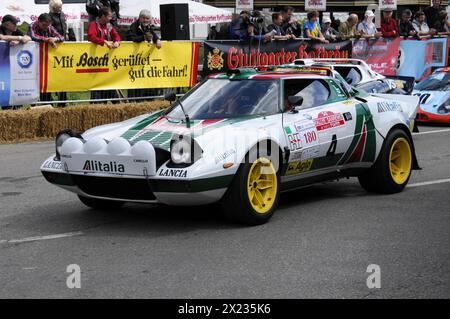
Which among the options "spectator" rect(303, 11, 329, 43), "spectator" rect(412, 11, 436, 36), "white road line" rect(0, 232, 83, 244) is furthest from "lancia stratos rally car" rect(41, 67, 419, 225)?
"spectator" rect(412, 11, 436, 36)

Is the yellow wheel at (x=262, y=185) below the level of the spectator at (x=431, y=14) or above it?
below

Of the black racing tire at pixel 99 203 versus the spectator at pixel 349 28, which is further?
the spectator at pixel 349 28

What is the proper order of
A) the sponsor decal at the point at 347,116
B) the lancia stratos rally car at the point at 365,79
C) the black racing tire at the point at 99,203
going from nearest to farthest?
the black racing tire at the point at 99,203 → the sponsor decal at the point at 347,116 → the lancia stratos rally car at the point at 365,79

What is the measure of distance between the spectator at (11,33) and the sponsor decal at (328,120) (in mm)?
6844

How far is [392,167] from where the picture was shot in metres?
8.79

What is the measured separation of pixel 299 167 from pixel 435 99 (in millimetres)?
8940

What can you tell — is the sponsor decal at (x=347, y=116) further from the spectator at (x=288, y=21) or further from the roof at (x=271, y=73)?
the spectator at (x=288, y=21)

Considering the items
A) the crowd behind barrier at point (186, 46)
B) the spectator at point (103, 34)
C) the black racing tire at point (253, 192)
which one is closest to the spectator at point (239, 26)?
the crowd behind barrier at point (186, 46)

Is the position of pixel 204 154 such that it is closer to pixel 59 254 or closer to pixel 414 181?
pixel 59 254

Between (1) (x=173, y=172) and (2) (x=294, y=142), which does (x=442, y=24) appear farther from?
(1) (x=173, y=172)

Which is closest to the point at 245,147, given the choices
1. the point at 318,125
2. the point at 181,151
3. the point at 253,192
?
the point at 253,192

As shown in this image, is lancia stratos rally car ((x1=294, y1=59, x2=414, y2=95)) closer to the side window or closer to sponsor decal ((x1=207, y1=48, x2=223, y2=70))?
sponsor decal ((x1=207, y1=48, x2=223, y2=70))

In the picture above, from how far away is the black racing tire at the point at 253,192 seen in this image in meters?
6.84

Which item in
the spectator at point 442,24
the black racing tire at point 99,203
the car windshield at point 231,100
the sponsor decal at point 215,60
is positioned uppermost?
the spectator at point 442,24
